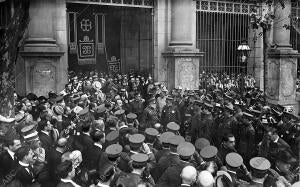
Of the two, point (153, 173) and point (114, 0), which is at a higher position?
point (114, 0)

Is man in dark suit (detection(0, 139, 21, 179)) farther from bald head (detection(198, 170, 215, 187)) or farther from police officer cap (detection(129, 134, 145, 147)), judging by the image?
A: bald head (detection(198, 170, 215, 187))

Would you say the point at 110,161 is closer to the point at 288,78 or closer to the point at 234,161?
the point at 234,161

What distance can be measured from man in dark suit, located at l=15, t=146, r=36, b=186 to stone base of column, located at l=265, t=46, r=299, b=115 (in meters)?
13.1

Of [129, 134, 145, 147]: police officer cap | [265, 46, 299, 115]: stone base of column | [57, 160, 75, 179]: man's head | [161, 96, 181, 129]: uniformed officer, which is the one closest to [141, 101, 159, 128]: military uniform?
[161, 96, 181, 129]: uniformed officer

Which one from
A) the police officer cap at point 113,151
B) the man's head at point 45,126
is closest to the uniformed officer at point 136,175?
the police officer cap at point 113,151

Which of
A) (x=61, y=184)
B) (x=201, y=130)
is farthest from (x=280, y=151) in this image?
(x=61, y=184)

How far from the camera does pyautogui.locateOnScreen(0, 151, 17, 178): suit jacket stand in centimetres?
543

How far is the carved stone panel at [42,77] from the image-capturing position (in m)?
12.5

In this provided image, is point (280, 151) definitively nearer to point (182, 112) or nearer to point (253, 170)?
point (253, 170)

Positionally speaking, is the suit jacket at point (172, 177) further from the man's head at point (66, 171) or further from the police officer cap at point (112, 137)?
the police officer cap at point (112, 137)

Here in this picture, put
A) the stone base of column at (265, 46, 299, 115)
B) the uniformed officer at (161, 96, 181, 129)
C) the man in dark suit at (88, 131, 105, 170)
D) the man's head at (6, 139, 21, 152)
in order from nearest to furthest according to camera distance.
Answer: the man's head at (6, 139, 21, 152) → the man in dark suit at (88, 131, 105, 170) → the uniformed officer at (161, 96, 181, 129) → the stone base of column at (265, 46, 299, 115)

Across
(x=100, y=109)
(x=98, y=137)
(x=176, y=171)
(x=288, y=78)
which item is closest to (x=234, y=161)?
(x=176, y=171)

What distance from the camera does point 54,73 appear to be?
12.7m

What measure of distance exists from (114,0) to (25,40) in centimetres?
355
